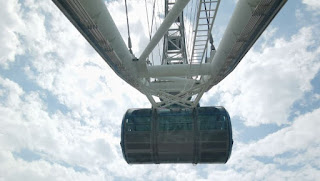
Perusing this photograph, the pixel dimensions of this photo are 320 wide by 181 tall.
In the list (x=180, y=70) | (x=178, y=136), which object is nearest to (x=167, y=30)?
(x=180, y=70)

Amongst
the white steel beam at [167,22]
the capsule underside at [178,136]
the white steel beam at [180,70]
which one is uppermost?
the white steel beam at [167,22]

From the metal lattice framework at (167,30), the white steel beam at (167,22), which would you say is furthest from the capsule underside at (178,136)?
the white steel beam at (167,22)

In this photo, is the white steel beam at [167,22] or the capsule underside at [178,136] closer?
the white steel beam at [167,22]

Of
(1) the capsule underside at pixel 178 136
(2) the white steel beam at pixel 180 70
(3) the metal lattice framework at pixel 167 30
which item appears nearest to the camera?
(3) the metal lattice framework at pixel 167 30

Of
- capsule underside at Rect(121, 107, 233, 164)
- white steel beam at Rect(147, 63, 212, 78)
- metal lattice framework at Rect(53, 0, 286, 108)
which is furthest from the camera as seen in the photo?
capsule underside at Rect(121, 107, 233, 164)

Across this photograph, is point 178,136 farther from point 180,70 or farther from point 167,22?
point 167,22

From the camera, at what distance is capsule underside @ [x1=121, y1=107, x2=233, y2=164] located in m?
22.0

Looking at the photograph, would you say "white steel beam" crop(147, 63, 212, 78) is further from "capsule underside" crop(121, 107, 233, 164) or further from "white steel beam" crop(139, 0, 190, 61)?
"capsule underside" crop(121, 107, 233, 164)

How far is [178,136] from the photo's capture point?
22234mm

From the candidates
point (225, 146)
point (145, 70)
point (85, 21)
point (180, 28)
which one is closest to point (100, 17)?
point (85, 21)

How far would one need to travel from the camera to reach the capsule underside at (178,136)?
72.1 feet

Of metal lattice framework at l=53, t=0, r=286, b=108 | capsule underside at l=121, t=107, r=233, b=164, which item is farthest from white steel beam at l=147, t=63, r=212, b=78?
capsule underside at l=121, t=107, r=233, b=164

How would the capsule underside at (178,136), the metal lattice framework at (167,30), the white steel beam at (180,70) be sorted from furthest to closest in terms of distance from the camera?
the capsule underside at (178,136)
the white steel beam at (180,70)
the metal lattice framework at (167,30)

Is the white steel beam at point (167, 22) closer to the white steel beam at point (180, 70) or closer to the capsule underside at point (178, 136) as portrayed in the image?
the white steel beam at point (180, 70)
